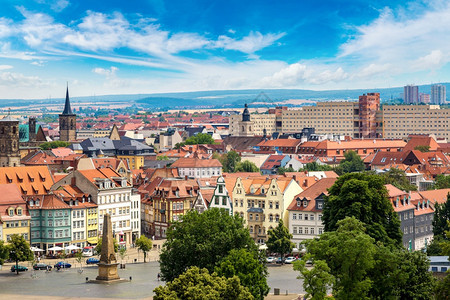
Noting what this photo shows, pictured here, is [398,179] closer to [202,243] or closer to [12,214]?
[12,214]

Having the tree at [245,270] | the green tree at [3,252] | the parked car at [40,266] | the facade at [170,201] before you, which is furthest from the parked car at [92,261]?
the tree at [245,270]

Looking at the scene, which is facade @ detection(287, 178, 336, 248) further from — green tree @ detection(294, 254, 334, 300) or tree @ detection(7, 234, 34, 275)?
green tree @ detection(294, 254, 334, 300)

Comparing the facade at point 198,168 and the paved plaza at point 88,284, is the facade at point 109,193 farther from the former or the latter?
the facade at point 198,168

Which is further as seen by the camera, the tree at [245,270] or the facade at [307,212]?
the facade at [307,212]

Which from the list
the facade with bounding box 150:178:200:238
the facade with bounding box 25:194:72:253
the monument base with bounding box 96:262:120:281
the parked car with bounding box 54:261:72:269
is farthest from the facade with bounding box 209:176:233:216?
the monument base with bounding box 96:262:120:281

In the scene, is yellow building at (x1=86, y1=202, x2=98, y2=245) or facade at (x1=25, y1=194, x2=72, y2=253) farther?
yellow building at (x1=86, y1=202, x2=98, y2=245)

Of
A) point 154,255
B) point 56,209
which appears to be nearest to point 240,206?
point 154,255

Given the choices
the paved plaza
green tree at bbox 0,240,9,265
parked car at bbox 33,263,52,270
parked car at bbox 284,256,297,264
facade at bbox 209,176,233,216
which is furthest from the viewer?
facade at bbox 209,176,233,216

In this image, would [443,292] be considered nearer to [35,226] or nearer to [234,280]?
[234,280]
